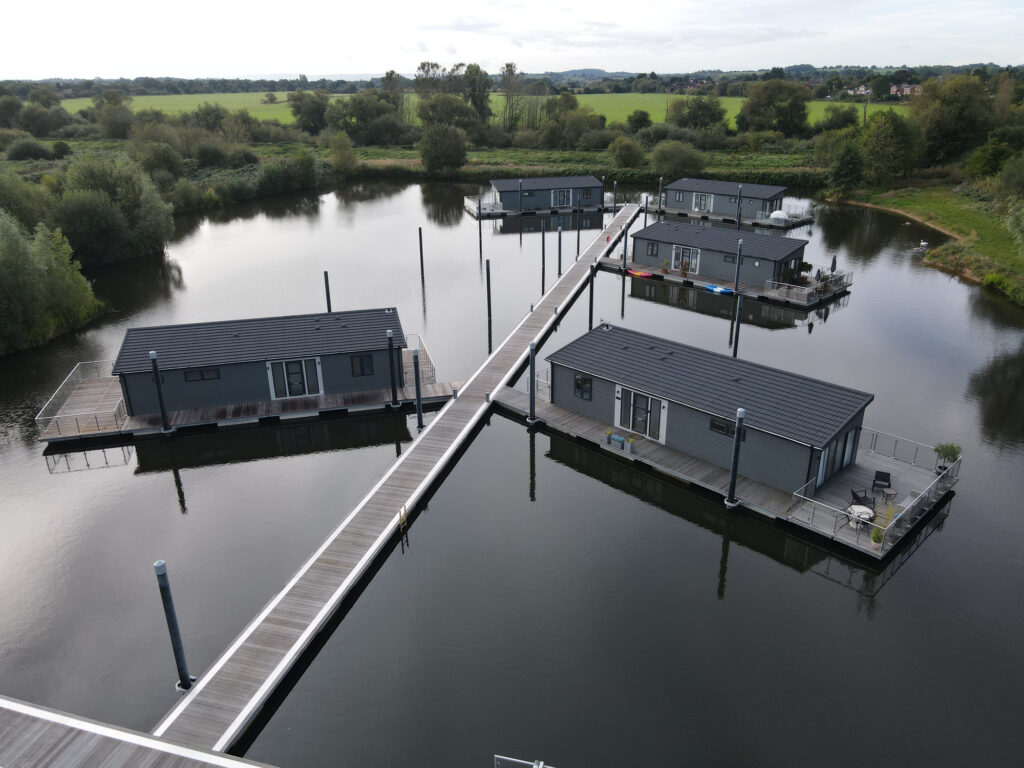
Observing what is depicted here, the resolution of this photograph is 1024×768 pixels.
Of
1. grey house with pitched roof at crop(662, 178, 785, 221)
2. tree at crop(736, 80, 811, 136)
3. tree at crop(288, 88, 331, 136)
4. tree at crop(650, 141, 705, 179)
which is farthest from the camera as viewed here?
tree at crop(288, 88, 331, 136)

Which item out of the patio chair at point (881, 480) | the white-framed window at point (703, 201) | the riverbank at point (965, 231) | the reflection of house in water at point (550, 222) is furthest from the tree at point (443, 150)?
the patio chair at point (881, 480)

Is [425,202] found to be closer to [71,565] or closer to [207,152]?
[207,152]

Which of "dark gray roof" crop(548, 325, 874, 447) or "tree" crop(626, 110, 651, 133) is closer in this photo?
"dark gray roof" crop(548, 325, 874, 447)

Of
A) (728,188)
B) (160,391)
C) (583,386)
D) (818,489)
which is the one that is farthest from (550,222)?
(818,489)

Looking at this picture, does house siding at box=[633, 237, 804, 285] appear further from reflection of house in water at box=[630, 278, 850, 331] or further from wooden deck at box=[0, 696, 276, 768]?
wooden deck at box=[0, 696, 276, 768]

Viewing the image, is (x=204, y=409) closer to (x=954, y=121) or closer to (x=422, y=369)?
(x=422, y=369)

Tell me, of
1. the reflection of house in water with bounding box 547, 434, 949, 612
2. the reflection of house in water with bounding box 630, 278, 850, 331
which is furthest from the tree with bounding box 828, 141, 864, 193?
the reflection of house in water with bounding box 547, 434, 949, 612
